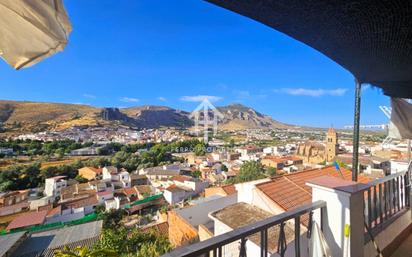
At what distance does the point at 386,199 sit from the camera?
83.7 inches

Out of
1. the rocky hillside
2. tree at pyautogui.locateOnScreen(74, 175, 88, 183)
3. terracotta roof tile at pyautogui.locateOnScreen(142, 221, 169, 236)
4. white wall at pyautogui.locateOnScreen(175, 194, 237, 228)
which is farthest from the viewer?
the rocky hillside

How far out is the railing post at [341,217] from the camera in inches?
57.4

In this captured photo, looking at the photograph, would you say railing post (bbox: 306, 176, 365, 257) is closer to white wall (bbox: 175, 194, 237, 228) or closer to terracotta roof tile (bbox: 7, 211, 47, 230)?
white wall (bbox: 175, 194, 237, 228)

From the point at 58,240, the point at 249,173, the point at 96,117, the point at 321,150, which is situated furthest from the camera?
the point at 96,117

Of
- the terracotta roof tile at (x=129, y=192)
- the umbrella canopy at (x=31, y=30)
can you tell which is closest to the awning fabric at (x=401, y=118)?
the umbrella canopy at (x=31, y=30)

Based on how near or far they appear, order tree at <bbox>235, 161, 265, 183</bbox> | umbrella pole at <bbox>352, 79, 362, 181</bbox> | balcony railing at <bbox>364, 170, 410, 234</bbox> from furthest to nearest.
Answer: tree at <bbox>235, 161, 265, 183</bbox>
umbrella pole at <bbox>352, 79, 362, 181</bbox>
balcony railing at <bbox>364, 170, 410, 234</bbox>

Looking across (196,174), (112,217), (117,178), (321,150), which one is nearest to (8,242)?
(112,217)

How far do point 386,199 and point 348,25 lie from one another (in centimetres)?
196

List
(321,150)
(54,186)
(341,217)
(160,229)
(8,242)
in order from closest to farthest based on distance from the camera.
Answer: (341,217), (8,242), (160,229), (54,186), (321,150)

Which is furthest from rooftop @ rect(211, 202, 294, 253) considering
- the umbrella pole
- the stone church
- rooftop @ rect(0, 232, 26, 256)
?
the stone church

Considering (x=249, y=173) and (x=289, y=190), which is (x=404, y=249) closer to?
(x=289, y=190)

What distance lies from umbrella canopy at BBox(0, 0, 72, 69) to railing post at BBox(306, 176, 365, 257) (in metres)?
1.68

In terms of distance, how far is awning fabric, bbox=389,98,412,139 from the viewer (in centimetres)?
239

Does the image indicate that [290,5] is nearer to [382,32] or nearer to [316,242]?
[382,32]
